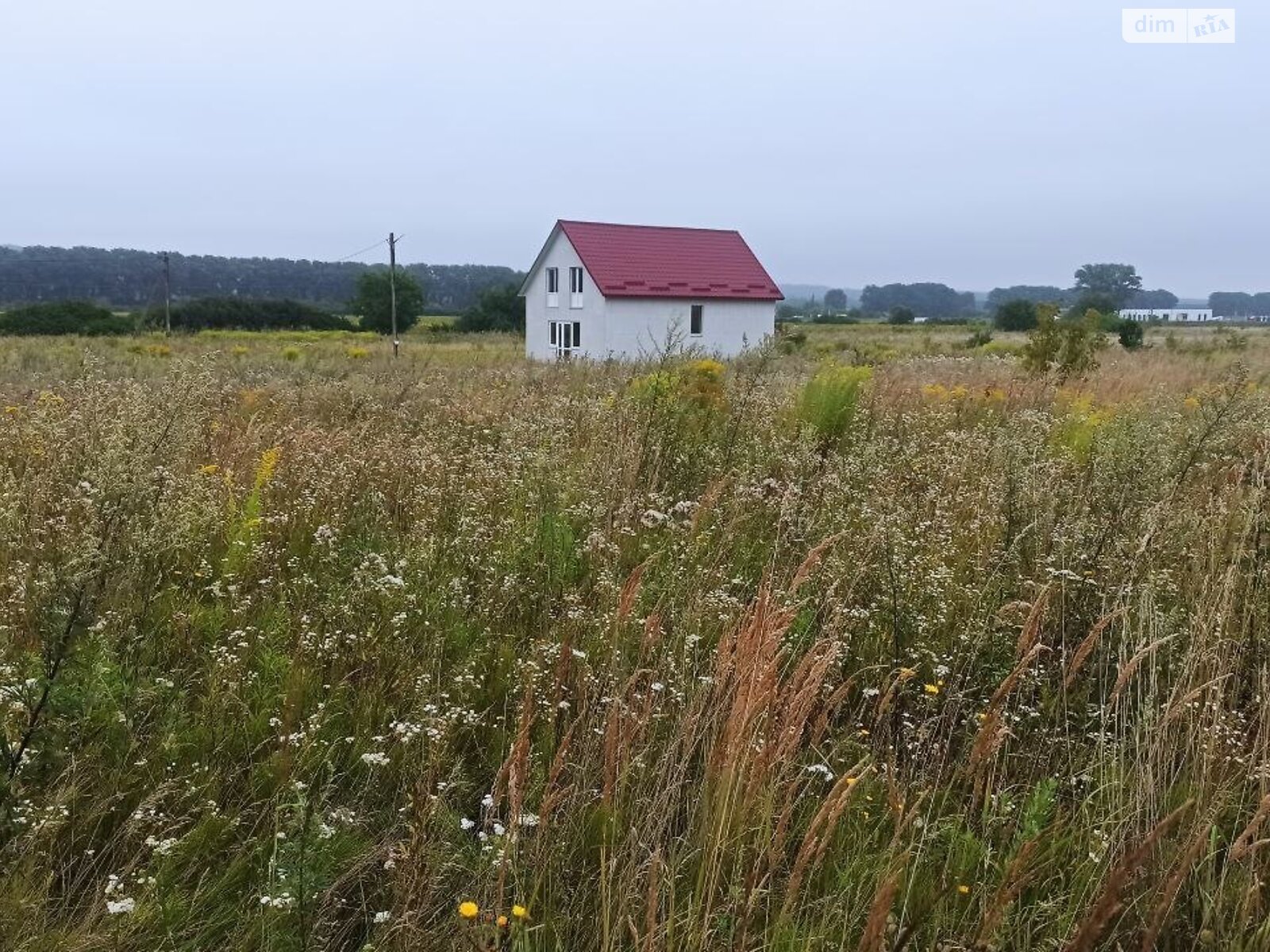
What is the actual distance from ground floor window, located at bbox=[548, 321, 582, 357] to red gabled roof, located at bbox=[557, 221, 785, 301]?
8.83 feet

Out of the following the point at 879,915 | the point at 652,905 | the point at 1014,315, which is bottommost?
the point at 652,905

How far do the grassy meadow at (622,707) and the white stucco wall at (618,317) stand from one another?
91.8 ft

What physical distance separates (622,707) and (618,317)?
106 feet

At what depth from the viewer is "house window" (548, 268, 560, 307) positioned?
121 ft

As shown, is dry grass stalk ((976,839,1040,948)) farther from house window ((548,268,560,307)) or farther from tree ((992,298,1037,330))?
tree ((992,298,1037,330))

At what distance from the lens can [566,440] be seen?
5.89 meters

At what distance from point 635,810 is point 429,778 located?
0.48m

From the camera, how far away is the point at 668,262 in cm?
3566

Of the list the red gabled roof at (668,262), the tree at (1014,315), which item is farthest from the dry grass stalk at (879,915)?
the tree at (1014,315)

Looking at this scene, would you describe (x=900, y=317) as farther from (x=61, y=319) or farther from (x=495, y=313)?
(x=61, y=319)

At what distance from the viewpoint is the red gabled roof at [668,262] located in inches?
1348

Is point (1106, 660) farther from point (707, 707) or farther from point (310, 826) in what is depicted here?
point (310, 826)

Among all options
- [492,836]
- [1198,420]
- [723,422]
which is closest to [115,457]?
[492,836]

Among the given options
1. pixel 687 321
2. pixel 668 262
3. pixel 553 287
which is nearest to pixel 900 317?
pixel 668 262
